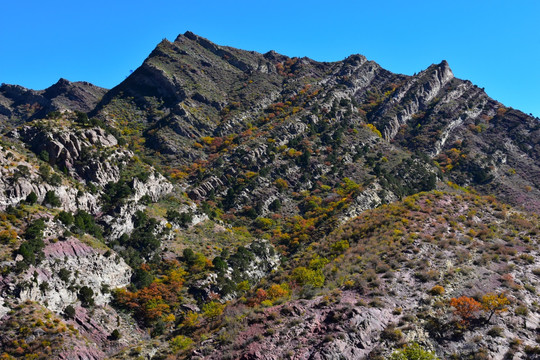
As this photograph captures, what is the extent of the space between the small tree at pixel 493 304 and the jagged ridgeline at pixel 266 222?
13cm

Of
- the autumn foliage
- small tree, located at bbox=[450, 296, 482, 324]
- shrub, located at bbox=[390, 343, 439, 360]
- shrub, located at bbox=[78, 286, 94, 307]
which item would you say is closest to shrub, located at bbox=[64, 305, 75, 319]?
shrub, located at bbox=[78, 286, 94, 307]

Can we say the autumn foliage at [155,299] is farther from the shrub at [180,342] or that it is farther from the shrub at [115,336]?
the shrub at [180,342]

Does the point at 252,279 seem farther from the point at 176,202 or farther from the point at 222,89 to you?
the point at 222,89

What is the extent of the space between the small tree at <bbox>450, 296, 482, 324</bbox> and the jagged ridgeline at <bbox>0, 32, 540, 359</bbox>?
11cm

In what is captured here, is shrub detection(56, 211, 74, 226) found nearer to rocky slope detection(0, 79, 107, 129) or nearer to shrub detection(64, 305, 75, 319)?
shrub detection(64, 305, 75, 319)

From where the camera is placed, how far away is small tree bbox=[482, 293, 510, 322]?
24844mm

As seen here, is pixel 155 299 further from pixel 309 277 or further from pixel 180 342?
pixel 309 277

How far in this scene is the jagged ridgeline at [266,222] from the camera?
86.1 ft

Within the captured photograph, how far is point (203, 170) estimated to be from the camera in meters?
97.1

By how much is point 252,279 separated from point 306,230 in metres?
18.4

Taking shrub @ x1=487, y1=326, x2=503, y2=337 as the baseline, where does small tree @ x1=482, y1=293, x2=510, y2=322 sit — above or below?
above

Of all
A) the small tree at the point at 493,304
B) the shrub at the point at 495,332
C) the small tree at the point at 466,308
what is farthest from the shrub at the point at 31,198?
the shrub at the point at 495,332

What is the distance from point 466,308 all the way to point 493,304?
1.92 m

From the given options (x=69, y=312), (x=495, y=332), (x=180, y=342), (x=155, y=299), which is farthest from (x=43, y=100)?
(x=495, y=332)
